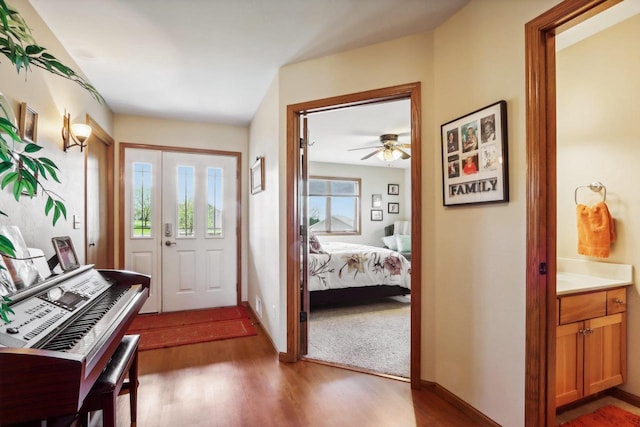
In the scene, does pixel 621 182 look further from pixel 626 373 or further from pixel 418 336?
pixel 418 336

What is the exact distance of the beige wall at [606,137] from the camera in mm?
2033

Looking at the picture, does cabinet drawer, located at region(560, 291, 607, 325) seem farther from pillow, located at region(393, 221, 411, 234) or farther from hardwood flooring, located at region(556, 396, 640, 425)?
pillow, located at region(393, 221, 411, 234)

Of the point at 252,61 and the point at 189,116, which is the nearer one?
the point at 252,61

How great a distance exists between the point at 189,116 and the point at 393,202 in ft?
15.7

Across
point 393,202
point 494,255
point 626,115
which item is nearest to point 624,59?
point 626,115

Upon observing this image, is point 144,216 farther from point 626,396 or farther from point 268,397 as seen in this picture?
point 626,396

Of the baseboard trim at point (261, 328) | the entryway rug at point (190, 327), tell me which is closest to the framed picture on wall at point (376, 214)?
the baseboard trim at point (261, 328)

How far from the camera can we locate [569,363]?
→ 6.07 feet

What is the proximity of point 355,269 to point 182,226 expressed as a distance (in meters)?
2.26

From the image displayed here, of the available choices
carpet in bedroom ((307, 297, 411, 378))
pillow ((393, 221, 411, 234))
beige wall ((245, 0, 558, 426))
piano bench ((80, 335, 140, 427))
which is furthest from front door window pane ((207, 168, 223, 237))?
pillow ((393, 221, 411, 234))

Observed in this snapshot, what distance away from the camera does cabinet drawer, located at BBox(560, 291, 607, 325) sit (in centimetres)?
180

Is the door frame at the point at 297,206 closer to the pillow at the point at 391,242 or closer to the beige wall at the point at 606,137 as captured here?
the beige wall at the point at 606,137

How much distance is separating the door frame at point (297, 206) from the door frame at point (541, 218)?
724 millimetres

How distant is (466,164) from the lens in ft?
6.12
